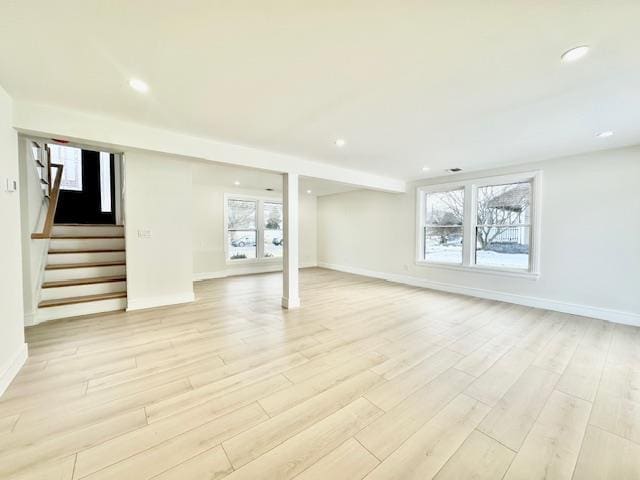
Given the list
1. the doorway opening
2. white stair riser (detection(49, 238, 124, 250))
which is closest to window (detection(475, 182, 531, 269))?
white stair riser (detection(49, 238, 124, 250))

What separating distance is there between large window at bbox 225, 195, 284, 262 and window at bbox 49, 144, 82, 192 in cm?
340

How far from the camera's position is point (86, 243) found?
14.4 ft

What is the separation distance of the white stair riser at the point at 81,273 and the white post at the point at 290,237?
Result: 9.23 ft

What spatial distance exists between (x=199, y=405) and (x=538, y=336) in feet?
12.0

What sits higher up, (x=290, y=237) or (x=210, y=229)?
(x=210, y=229)

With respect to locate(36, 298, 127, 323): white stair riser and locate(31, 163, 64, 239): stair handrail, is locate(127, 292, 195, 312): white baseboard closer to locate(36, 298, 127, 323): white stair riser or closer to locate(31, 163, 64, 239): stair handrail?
locate(36, 298, 127, 323): white stair riser

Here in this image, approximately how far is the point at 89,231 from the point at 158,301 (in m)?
2.11

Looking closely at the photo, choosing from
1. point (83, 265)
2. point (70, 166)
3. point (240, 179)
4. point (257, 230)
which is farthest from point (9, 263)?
point (70, 166)

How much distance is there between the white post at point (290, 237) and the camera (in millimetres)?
4016

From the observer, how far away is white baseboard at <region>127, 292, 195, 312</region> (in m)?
3.83

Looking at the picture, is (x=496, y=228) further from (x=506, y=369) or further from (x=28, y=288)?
(x=28, y=288)

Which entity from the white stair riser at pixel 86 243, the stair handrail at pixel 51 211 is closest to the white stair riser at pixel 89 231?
the white stair riser at pixel 86 243

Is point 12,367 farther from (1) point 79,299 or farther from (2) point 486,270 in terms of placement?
(2) point 486,270

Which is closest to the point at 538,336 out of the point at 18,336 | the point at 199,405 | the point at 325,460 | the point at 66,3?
the point at 325,460
